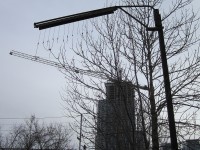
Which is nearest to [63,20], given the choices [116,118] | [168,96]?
[168,96]

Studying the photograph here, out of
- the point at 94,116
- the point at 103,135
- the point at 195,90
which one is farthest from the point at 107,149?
the point at 195,90

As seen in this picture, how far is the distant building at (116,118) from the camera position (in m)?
8.64

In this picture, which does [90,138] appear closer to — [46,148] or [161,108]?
[161,108]

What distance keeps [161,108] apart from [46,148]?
4114 centimetres

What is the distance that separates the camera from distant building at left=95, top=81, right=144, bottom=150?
8641 millimetres

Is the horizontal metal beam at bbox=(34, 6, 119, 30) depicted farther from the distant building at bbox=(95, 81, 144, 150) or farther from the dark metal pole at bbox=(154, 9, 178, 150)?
the distant building at bbox=(95, 81, 144, 150)

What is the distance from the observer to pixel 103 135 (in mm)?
8852

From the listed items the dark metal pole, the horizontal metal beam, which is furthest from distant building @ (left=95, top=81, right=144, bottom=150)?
the horizontal metal beam

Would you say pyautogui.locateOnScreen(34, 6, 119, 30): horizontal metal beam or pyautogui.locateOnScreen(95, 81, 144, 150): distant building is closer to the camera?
pyautogui.locateOnScreen(34, 6, 119, 30): horizontal metal beam

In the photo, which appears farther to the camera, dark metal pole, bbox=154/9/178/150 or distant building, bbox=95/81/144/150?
distant building, bbox=95/81/144/150

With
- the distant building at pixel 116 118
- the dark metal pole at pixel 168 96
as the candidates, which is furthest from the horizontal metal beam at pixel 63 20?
the distant building at pixel 116 118

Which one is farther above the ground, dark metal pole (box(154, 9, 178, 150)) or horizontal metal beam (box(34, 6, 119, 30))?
horizontal metal beam (box(34, 6, 119, 30))

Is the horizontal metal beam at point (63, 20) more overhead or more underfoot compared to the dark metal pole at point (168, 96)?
more overhead

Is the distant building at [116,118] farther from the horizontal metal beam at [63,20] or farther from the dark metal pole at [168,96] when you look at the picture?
the horizontal metal beam at [63,20]
